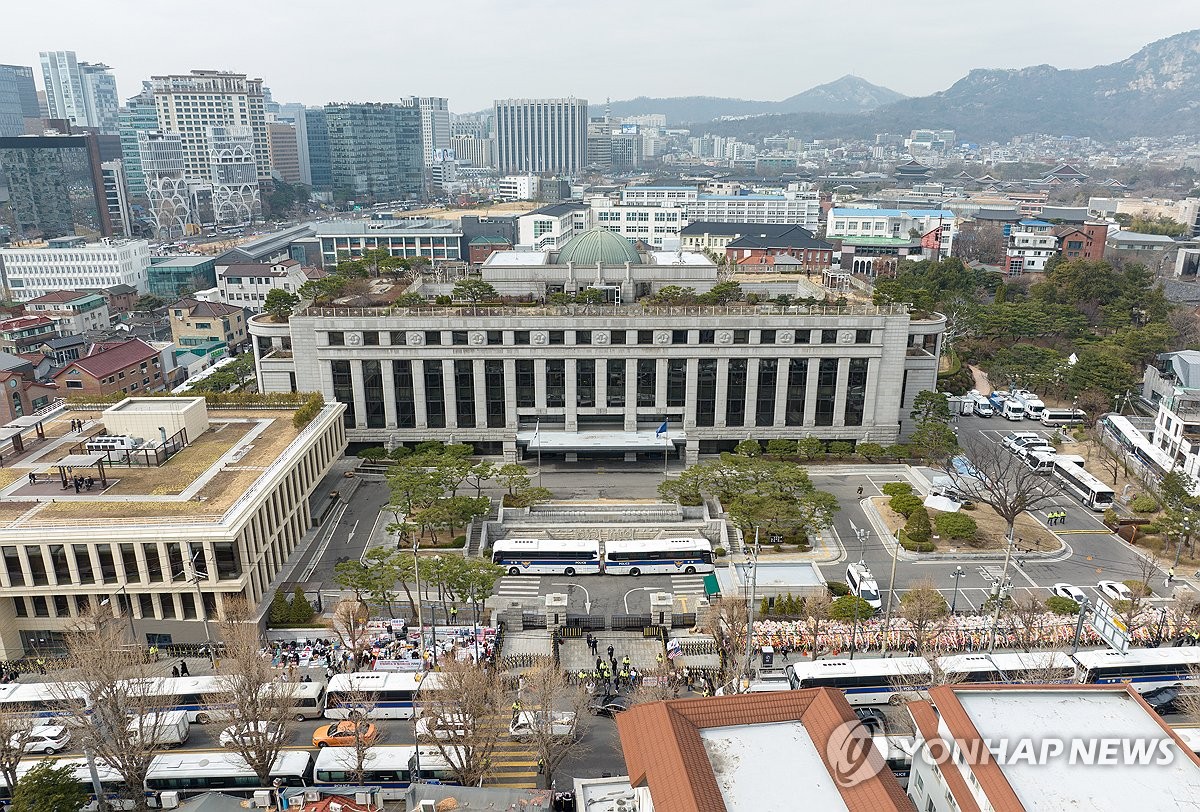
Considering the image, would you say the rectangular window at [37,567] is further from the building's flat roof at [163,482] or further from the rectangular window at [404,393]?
the rectangular window at [404,393]

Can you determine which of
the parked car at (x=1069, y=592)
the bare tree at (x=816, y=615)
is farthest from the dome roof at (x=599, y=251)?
the parked car at (x=1069, y=592)

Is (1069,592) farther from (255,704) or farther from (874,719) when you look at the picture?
(255,704)

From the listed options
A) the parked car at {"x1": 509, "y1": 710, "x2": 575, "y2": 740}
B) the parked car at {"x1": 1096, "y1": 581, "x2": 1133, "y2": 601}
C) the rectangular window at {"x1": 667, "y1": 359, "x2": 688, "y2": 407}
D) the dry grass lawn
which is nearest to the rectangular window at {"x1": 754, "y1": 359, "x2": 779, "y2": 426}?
the rectangular window at {"x1": 667, "y1": 359, "x2": 688, "y2": 407}

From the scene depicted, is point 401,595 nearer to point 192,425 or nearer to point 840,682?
point 192,425

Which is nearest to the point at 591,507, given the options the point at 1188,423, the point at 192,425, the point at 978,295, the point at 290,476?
the point at 290,476

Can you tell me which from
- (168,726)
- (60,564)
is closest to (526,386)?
(60,564)

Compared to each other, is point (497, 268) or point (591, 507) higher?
point (497, 268)
